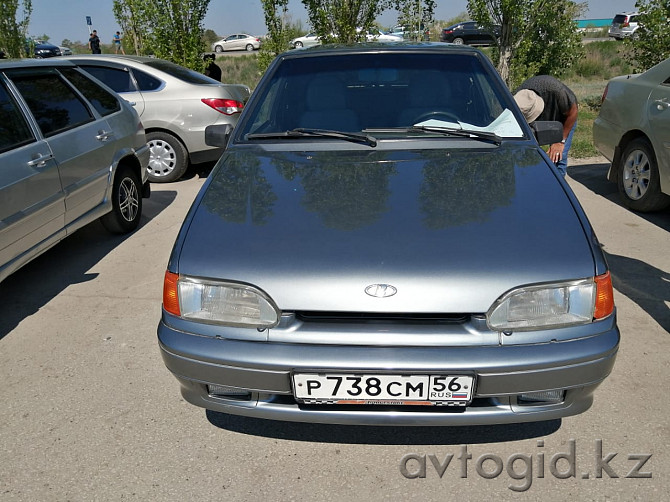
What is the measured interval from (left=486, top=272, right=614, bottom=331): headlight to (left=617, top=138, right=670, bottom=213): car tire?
375 centimetres

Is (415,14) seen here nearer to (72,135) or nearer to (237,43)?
(72,135)

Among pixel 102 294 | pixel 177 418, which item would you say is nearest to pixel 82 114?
pixel 102 294

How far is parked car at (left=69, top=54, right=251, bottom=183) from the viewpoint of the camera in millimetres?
6824

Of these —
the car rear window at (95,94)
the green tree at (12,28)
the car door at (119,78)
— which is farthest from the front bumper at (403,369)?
the green tree at (12,28)

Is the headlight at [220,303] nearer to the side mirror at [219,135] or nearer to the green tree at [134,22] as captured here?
the side mirror at [219,135]

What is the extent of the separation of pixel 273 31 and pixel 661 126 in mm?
8236

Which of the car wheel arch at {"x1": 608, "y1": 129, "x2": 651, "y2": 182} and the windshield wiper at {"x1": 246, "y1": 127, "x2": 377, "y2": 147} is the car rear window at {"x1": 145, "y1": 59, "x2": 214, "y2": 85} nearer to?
the windshield wiper at {"x1": 246, "y1": 127, "x2": 377, "y2": 147}

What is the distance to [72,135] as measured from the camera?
169 inches

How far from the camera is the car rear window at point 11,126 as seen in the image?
11.9 feet

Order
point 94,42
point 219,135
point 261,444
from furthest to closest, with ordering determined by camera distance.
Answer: point 94,42
point 219,135
point 261,444

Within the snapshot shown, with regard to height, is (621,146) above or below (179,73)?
below

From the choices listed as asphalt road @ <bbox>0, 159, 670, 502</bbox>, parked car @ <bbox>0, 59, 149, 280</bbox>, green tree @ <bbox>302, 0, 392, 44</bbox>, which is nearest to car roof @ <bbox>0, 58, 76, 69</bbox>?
parked car @ <bbox>0, 59, 149, 280</bbox>

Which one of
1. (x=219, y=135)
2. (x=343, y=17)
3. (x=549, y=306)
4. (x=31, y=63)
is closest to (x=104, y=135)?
(x=31, y=63)

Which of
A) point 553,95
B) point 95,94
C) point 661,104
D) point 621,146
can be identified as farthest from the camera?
point 621,146
